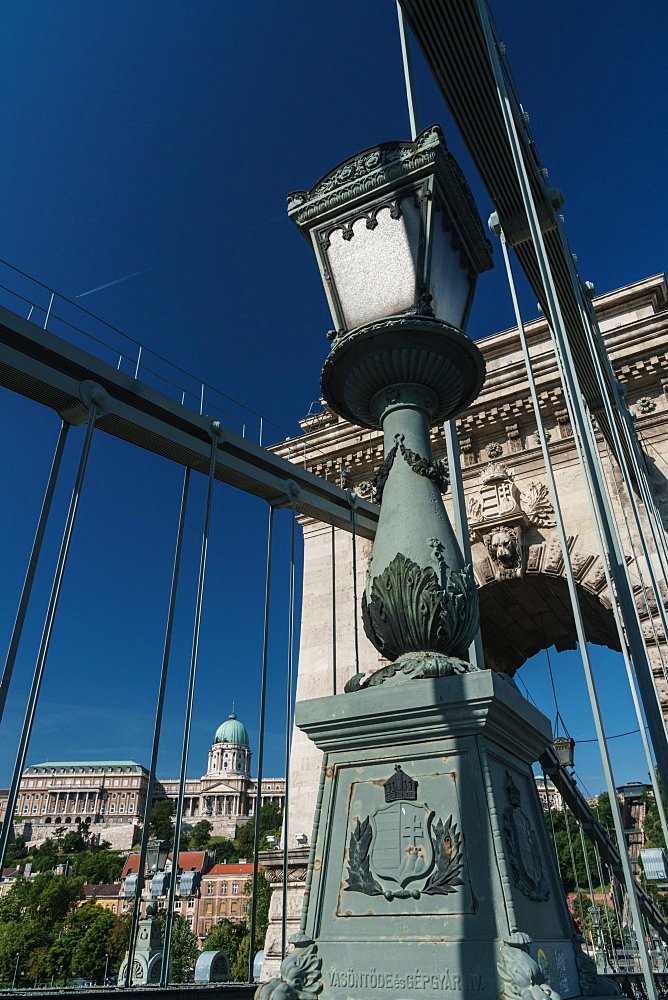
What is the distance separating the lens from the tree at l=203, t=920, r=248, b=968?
67.4m

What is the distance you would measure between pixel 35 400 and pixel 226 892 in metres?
94.1

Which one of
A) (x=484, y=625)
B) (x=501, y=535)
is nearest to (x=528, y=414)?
(x=501, y=535)

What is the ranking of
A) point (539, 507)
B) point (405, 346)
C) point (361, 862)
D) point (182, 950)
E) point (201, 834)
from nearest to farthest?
point (361, 862), point (405, 346), point (539, 507), point (182, 950), point (201, 834)

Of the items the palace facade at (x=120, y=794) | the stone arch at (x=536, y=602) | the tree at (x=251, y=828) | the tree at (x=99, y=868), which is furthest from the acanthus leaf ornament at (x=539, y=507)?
the palace facade at (x=120, y=794)

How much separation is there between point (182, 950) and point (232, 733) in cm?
8265

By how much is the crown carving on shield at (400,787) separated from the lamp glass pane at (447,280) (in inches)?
76.9

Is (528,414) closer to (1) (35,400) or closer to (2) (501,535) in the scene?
(2) (501,535)

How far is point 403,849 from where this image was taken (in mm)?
2072

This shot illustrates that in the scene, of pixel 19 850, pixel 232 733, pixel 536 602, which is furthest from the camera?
pixel 232 733

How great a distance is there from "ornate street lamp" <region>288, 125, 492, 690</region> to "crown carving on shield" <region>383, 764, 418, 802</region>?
0.34 metres

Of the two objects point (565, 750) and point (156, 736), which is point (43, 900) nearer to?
point (565, 750)

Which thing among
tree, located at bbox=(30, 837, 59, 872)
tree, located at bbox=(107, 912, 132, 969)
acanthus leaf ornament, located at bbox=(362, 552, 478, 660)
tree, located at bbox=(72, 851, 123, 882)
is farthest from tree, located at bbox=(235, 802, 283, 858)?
acanthus leaf ornament, located at bbox=(362, 552, 478, 660)

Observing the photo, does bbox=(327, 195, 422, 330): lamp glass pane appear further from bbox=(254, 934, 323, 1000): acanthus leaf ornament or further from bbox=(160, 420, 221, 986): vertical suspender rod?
bbox=(254, 934, 323, 1000): acanthus leaf ornament

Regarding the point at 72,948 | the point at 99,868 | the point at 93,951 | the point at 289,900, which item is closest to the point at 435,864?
the point at 289,900
